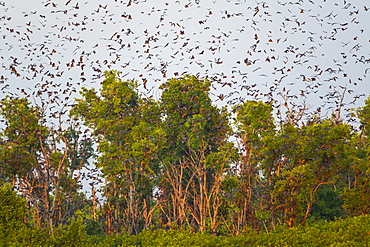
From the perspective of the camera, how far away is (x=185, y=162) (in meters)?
28.7

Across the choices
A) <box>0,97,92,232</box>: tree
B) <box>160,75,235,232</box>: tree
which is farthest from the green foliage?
<box>160,75,235,232</box>: tree

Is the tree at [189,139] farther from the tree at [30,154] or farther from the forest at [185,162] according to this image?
the tree at [30,154]

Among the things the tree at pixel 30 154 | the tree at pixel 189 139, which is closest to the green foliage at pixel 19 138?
the tree at pixel 30 154

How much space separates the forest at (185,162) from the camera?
82.3 feet

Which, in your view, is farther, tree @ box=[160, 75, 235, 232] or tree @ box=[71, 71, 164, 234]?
tree @ box=[160, 75, 235, 232]

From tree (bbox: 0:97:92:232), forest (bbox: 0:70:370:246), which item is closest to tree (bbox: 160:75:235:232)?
forest (bbox: 0:70:370:246)

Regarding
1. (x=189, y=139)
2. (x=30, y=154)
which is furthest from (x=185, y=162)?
(x=30, y=154)

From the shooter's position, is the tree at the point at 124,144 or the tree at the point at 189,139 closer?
the tree at the point at 124,144

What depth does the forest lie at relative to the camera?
→ 82.3 feet

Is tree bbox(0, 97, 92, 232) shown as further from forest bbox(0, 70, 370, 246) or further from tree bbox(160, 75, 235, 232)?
tree bbox(160, 75, 235, 232)

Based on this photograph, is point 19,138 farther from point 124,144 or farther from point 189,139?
point 189,139

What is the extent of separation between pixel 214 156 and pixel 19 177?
45.3ft

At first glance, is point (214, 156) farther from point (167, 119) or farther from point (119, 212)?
point (119, 212)

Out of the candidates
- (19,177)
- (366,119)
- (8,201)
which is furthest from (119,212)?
(366,119)
